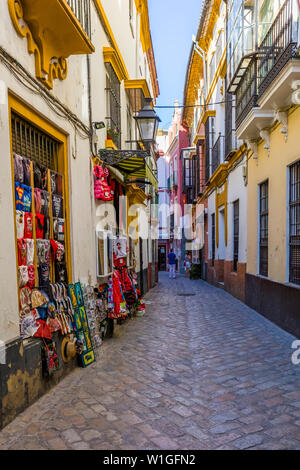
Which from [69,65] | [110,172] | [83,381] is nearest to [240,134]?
[110,172]

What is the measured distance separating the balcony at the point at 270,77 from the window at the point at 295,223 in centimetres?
129

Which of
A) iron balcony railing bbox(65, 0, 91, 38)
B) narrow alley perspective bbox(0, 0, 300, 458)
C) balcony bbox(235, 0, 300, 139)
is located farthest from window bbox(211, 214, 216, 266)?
iron balcony railing bbox(65, 0, 91, 38)

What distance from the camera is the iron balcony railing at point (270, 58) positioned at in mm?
5531

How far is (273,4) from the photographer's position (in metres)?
7.34

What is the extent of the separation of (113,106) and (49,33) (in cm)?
357

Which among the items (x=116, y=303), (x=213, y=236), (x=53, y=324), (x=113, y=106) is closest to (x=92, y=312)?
(x=116, y=303)

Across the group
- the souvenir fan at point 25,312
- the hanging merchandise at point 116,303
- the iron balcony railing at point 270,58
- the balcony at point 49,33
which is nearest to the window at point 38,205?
the souvenir fan at point 25,312

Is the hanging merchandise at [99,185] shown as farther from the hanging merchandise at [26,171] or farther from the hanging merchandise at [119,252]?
the hanging merchandise at [26,171]

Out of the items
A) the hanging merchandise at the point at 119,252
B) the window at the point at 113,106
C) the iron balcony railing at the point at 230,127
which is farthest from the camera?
the iron balcony railing at the point at 230,127

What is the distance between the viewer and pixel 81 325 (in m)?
4.67

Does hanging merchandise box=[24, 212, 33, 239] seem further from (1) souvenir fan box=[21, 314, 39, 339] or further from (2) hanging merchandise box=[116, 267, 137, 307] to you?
(2) hanging merchandise box=[116, 267, 137, 307]

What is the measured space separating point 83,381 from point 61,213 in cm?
216

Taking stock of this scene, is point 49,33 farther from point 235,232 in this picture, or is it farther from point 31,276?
point 235,232

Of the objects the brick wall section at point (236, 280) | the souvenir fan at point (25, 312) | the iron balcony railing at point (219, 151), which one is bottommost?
the brick wall section at point (236, 280)
